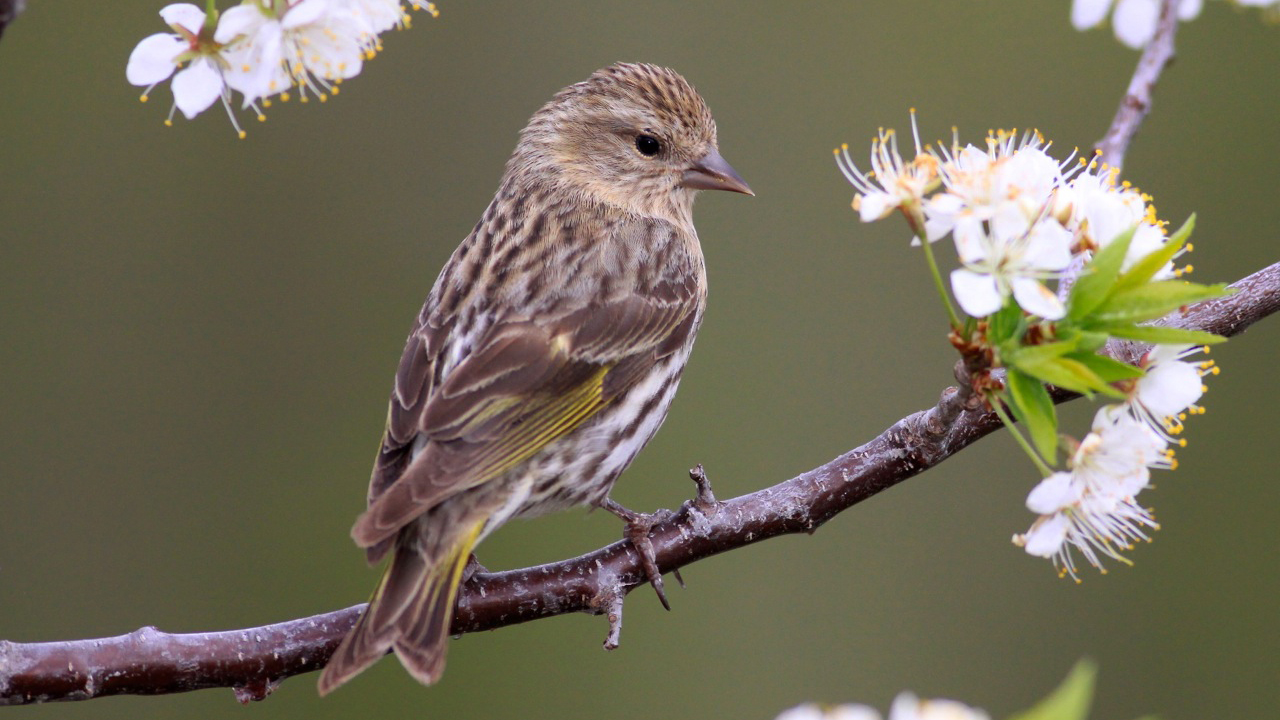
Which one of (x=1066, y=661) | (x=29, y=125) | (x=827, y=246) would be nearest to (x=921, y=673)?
(x=1066, y=661)

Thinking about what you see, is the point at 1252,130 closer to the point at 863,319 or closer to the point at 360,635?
the point at 863,319

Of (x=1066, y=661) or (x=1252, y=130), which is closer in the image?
(x=1066, y=661)

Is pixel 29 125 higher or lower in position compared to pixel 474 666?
higher

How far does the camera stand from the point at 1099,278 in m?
3.22

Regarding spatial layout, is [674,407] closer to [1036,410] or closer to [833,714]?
[1036,410]

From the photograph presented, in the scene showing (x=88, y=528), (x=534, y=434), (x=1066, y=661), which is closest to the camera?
(x=534, y=434)

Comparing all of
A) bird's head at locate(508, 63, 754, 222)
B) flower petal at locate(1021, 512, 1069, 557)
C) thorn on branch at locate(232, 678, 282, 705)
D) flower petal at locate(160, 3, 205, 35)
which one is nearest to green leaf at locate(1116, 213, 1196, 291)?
flower petal at locate(1021, 512, 1069, 557)

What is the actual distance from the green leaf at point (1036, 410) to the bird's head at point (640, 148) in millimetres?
2486

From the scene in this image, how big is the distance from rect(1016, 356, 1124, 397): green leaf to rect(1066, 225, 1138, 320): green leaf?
0.12 m

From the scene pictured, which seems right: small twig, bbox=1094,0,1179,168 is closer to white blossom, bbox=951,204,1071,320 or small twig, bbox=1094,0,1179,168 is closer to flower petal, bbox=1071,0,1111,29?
flower petal, bbox=1071,0,1111,29

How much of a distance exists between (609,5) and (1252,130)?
3827 mm

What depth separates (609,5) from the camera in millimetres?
9359

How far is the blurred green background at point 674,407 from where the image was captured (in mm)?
7980

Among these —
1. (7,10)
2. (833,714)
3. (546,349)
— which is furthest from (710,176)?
(833,714)
